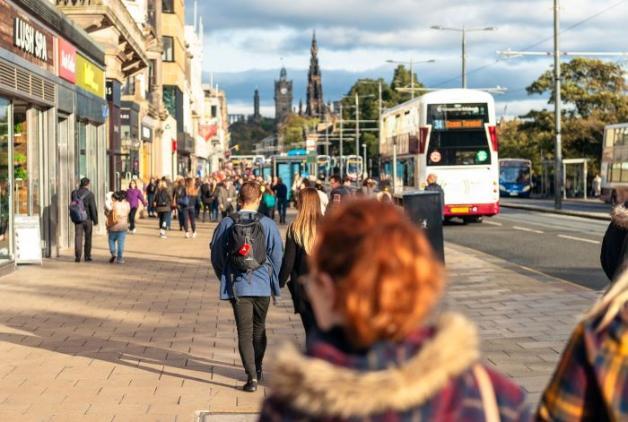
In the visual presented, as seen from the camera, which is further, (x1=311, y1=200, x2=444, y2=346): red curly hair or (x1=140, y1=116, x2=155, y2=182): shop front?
(x1=140, y1=116, x2=155, y2=182): shop front

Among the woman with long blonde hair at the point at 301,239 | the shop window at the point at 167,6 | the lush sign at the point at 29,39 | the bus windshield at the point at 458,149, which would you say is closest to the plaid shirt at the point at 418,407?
the woman with long blonde hair at the point at 301,239

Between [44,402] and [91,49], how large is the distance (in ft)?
64.2

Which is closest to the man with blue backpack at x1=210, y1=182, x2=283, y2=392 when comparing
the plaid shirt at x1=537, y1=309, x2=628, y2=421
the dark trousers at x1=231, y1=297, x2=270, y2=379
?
the dark trousers at x1=231, y1=297, x2=270, y2=379

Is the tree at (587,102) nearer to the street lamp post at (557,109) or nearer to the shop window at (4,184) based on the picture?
the street lamp post at (557,109)

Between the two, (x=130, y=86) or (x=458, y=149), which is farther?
(x=130, y=86)

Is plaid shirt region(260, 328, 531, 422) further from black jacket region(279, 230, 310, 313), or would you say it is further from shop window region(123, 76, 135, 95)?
shop window region(123, 76, 135, 95)

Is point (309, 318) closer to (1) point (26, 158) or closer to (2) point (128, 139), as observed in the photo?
(1) point (26, 158)

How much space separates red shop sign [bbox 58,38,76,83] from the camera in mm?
21547

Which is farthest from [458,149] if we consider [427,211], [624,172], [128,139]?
[427,211]

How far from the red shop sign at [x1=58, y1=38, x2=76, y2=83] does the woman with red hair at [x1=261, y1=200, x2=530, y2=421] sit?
2016 centimetres

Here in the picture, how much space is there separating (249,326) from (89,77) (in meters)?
19.0

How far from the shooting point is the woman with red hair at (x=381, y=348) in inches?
81.9

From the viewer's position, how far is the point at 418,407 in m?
2.10

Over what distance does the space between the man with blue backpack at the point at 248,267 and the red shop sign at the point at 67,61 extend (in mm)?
14462
